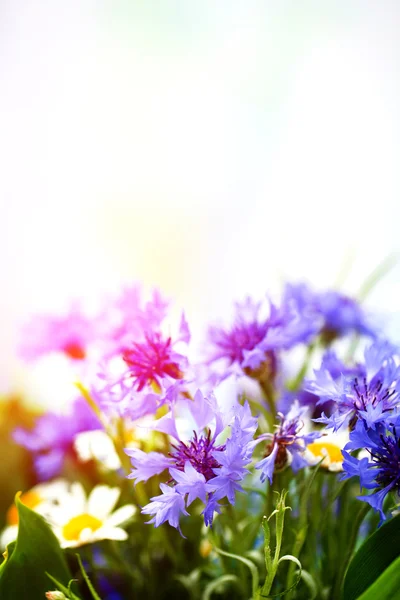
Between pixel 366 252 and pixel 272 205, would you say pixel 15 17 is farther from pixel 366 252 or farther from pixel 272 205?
pixel 366 252

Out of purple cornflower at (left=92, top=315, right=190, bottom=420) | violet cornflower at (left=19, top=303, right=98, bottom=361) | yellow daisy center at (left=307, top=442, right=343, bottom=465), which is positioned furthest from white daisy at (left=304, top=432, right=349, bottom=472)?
violet cornflower at (left=19, top=303, right=98, bottom=361)

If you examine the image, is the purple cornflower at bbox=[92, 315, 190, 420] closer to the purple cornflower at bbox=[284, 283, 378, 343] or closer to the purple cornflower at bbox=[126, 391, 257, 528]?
the purple cornflower at bbox=[126, 391, 257, 528]

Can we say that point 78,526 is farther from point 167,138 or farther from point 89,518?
point 167,138

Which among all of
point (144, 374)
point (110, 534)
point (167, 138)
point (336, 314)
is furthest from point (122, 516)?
point (167, 138)

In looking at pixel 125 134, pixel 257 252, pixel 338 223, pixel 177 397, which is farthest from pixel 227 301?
pixel 177 397

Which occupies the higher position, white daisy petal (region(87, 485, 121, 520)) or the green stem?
the green stem

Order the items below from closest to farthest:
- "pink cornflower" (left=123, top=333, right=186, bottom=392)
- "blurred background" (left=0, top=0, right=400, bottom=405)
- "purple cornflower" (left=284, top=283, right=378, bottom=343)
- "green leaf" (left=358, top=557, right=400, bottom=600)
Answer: "green leaf" (left=358, top=557, right=400, bottom=600) < "pink cornflower" (left=123, top=333, right=186, bottom=392) < "purple cornflower" (left=284, top=283, right=378, bottom=343) < "blurred background" (left=0, top=0, right=400, bottom=405)
